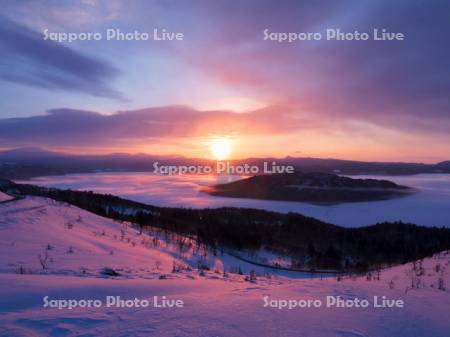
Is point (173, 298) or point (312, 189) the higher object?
point (312, 189)

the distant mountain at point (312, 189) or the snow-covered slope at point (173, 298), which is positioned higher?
the distant mountain at point (312, 189)

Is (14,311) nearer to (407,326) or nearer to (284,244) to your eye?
(407,326)

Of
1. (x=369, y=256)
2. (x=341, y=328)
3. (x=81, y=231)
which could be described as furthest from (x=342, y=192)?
(x=341, y=328)

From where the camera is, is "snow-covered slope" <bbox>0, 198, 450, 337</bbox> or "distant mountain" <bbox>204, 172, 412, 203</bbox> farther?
"distant mountain" <bbox>204, 172, 412, 203</bbox>

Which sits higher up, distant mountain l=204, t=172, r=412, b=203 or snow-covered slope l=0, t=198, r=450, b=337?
distant mountain l=204, t=172, r=412, b=203

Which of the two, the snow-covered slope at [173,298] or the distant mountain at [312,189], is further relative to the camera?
the distant mountain at [312,189]
